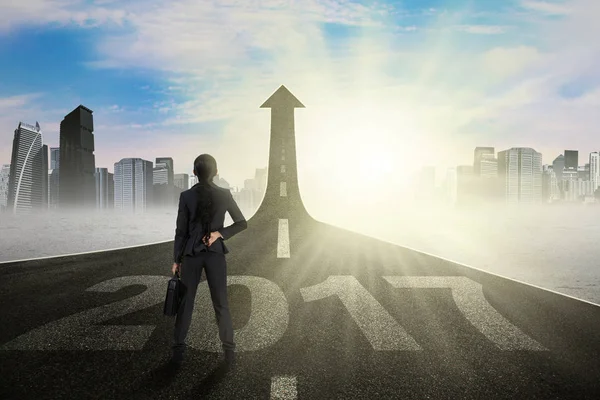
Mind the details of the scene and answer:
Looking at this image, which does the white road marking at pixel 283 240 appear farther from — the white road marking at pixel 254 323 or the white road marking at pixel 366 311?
the white road marking at pixel 254 323

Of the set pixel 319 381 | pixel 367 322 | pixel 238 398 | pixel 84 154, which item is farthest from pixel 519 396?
pixel 84 154

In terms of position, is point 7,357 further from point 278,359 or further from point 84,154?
point 84,154

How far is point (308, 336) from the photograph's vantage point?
7254mm

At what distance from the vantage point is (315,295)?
9852mm

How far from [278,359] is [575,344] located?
5.42 m

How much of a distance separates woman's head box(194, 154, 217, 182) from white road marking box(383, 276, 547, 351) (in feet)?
18.8

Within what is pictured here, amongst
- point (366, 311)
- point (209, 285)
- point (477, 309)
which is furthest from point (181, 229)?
point (477, 309)

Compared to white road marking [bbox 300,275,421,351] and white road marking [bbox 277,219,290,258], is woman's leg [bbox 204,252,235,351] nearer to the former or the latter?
white road marking [bbox 300,275,421,351]

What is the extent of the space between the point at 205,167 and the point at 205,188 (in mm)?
312

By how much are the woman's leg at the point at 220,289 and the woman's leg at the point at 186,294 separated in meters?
0.16

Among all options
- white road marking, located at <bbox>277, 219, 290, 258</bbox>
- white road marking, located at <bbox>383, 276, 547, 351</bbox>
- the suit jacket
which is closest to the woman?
the suit jacket

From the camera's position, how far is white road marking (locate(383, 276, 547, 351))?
7172 mm

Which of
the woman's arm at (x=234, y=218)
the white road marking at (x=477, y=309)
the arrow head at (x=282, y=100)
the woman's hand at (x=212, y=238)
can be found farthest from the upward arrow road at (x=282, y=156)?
the woman's hand at (x=212, y=238)

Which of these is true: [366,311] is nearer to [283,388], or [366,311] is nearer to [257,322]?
[257,322]
